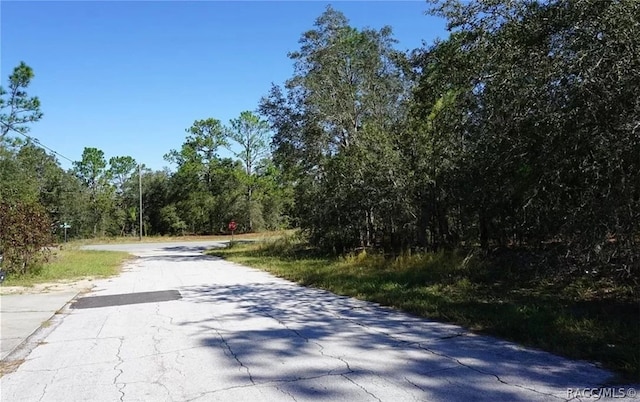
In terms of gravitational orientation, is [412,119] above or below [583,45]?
above

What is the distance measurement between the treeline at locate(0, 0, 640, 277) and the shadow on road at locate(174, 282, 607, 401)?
6.55 feet

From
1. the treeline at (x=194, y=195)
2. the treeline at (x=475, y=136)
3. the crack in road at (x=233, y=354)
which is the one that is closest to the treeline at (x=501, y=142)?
the treeline at (x=475, y=136)

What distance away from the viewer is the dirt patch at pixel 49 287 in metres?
12.7

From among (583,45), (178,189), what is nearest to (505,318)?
(583,45)

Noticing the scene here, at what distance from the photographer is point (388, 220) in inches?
687

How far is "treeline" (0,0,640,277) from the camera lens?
5.99 meters

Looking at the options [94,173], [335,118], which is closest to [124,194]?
[94,173]

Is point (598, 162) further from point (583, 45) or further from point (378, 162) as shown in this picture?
point (378, 162)

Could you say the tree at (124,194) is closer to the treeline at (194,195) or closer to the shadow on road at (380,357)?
the treeline at (194,195)

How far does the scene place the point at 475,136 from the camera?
8828mm

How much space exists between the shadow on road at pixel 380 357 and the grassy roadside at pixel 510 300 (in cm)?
39

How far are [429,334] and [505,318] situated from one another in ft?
4.22

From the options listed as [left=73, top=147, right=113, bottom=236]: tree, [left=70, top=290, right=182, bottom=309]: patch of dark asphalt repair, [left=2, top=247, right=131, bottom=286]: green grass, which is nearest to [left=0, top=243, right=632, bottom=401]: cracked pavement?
[left=70, top=290, right=182, bottom=309]: patch of dark asphalt repair

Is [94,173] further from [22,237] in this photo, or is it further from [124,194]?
[22,237]
